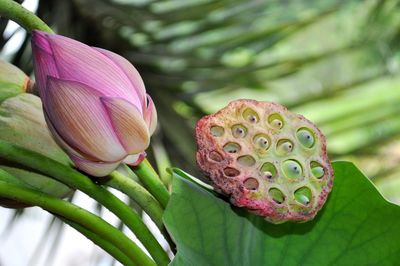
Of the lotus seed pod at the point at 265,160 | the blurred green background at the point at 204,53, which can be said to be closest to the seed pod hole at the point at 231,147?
the lotus seed pod at the point at 265,160

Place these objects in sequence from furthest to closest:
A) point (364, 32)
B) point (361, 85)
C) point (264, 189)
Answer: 1. point (364, 32)
2. point (361, 85)
3. point (264, 189)

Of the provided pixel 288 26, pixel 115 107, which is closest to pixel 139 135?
pixel 115 107

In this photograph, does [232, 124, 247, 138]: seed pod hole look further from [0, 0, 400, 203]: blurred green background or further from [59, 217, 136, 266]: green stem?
[0, 0, 400, 203]: blurred green background

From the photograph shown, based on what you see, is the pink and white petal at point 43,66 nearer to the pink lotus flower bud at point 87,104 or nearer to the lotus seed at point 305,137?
the pink lotus flower bud at point 87,104

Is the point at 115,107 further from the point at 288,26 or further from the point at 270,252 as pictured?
the point at 288,26

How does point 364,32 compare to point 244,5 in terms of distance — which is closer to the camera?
point 244,5

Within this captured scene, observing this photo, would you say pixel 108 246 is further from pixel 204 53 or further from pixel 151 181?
pixel 204 53

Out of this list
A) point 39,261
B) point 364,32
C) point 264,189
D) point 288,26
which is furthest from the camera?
point 364,32
